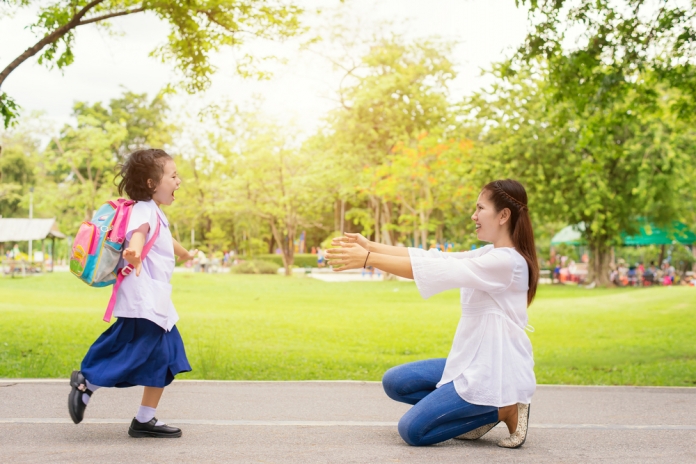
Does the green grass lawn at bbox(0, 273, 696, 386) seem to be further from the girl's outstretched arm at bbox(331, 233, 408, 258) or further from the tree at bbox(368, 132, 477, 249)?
the tree at bbox(368, 132, 477, 249)

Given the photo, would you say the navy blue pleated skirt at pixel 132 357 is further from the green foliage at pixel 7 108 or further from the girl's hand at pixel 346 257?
the green foliage at pixel 7 108

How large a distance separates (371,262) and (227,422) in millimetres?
1942

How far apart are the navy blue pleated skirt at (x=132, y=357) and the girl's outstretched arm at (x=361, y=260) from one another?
1158mm

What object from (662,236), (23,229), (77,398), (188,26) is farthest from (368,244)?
(23,229)

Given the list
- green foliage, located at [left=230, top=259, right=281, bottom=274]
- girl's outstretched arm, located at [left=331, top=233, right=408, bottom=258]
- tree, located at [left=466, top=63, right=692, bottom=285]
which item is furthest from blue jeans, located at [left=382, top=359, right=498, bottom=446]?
green foliage, located at [left=230, top=259, right=281, bottom=274]

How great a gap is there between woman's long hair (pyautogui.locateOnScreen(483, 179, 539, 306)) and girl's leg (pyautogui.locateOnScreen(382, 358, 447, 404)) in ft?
2.47

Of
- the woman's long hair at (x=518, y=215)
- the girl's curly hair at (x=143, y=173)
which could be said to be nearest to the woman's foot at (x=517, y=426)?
the woman's long hair at (x=518, y=215)

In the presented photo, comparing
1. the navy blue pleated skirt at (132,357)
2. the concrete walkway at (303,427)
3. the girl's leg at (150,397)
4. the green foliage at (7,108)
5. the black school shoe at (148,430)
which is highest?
the green foliage at (7,108)

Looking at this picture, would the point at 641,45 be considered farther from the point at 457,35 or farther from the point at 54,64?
the point at 457,35

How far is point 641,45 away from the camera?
11.6m

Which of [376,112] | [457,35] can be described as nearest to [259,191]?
[376,112]

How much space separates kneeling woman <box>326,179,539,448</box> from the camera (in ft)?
14.0

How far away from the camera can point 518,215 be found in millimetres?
4547

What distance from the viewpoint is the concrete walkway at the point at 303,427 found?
4.27 metres
